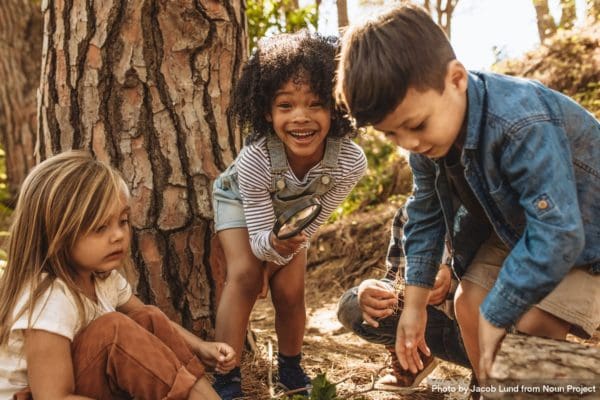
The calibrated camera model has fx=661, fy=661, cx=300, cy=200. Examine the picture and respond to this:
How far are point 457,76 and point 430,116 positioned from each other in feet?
0.55

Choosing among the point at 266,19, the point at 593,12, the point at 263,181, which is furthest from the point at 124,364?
the point at 593,12

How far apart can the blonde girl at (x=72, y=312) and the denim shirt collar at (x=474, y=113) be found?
49.4 inches

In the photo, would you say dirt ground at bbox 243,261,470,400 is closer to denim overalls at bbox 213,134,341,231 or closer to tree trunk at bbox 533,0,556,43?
denim overalls at bbox 213,134,341,231

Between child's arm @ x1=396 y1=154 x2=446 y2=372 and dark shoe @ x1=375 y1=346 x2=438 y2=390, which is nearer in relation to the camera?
child's arm @ x1=396 y1=154 x2=446 y2=372

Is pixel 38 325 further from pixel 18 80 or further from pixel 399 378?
pixel 18 80

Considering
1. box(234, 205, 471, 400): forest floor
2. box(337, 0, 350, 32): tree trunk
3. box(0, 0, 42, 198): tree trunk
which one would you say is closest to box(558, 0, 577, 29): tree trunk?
box(337, 0, 350, 32): tree trunk

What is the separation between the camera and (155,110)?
317 cm

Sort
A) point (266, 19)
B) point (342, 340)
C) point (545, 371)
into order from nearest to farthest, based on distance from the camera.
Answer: point (545, 371) < point (342, 340) < point (266, 19)

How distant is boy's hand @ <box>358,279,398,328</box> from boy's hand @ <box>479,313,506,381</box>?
0.87m

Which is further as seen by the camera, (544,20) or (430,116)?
(544,20)

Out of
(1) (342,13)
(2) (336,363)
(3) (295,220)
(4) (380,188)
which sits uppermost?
(1) (342,13)

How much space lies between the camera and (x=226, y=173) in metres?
3.12

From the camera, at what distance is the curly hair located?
2.90 m

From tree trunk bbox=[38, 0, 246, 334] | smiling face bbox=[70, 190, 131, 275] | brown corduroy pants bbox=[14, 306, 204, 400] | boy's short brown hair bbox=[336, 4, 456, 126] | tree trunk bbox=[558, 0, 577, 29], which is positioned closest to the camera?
boy's short brown hair bbox=[336, 4, 456, 126]
